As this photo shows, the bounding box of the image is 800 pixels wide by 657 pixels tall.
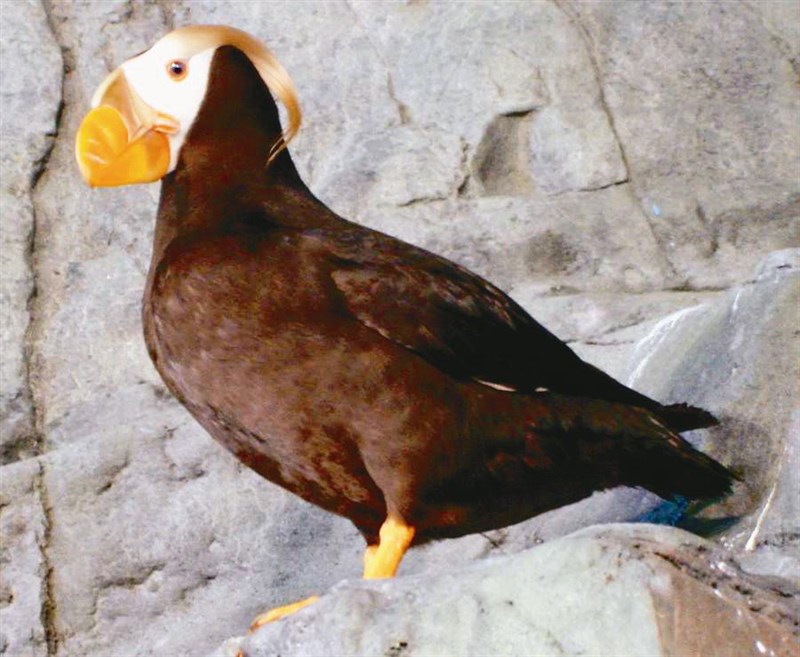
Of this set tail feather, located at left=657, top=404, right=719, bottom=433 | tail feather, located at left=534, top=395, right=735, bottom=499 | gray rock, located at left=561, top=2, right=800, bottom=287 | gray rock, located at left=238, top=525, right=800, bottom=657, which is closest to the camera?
gray rock, located at left=238, top=525, right=800, bottom=657

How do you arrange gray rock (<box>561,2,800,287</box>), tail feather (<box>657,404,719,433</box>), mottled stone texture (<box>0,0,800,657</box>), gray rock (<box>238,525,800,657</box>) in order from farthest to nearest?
gray rock (<box>561,2,800,287</box>), mottled stone texture (<box>0,0,800,657</box>), tail feather (<box>657,404,719,433</box>), gray rock (<box>238,525,800,657</box>)

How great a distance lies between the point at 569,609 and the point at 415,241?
2.44 m

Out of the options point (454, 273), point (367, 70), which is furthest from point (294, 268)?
point (367, 70)

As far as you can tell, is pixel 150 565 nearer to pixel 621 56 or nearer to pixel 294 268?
pixel 294 268

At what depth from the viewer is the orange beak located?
3.21 m

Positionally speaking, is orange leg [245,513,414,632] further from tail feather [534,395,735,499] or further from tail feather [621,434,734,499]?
tail feather [621,434,734,499]

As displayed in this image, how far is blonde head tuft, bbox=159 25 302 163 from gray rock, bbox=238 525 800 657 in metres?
1.18

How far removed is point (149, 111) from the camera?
3246 mm

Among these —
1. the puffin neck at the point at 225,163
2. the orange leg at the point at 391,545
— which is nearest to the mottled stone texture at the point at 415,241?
the orange leg at the point at 391,545

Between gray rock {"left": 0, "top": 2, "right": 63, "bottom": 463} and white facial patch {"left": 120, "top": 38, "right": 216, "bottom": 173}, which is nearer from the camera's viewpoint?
white facial patch {"left": 120, "top": 38, "right": 216, "bottom": 173}

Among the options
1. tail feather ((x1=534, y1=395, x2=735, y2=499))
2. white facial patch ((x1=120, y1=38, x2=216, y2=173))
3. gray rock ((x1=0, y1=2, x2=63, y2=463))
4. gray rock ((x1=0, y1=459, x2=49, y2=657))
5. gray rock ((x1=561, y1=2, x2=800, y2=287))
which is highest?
white facial patch ((x1=120, y1=38, x2=216, y2=173))

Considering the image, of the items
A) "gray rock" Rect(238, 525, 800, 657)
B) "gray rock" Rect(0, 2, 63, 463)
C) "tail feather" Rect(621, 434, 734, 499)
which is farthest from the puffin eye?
"gray rock" Rect(0, 2, 63, 463)

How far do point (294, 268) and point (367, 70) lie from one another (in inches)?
86.1

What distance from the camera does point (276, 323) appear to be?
297 centimetres
